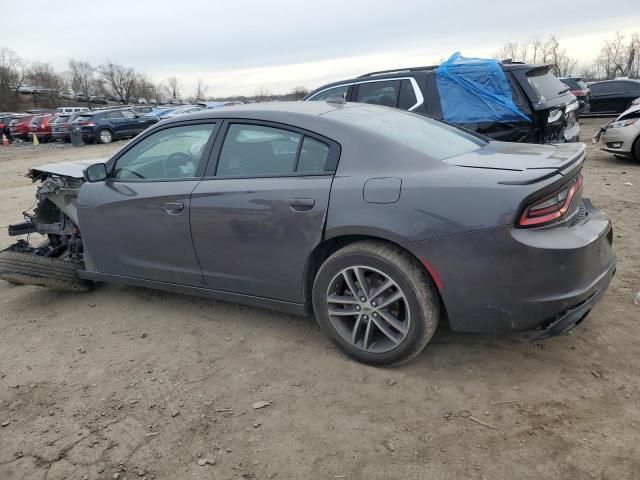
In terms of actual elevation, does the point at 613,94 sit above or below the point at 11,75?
below

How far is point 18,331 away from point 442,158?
3.44 m

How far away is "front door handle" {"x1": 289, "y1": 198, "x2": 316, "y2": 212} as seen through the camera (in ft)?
9.85

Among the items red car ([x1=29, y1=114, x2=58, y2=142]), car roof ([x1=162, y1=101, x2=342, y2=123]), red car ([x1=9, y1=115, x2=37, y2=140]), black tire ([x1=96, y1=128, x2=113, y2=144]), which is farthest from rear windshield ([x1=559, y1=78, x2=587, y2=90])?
red car ([x1=9, y1=115, x2=37, y2=140])

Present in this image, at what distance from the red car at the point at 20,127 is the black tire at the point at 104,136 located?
325 inches

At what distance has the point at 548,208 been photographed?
102 inches

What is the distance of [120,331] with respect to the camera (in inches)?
150

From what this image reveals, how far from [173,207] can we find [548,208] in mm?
2390

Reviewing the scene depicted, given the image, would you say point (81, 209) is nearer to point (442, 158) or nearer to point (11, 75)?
point (442, 158)

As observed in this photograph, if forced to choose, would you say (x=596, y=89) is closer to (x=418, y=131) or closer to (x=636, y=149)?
(x=636, y=149)

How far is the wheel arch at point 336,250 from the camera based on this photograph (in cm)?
278

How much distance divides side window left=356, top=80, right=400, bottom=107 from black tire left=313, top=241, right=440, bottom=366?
4.33 m

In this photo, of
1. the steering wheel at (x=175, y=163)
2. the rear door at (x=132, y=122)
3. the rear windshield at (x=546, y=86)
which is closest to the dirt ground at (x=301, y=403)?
the steering wheel at (x=175, y=163)

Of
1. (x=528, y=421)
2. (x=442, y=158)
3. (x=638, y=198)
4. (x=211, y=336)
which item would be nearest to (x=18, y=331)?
(x=211, y=336)

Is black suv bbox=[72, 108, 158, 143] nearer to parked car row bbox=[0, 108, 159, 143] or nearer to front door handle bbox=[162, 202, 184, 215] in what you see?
parked car row bbox=[0, 108, 159, 143]
